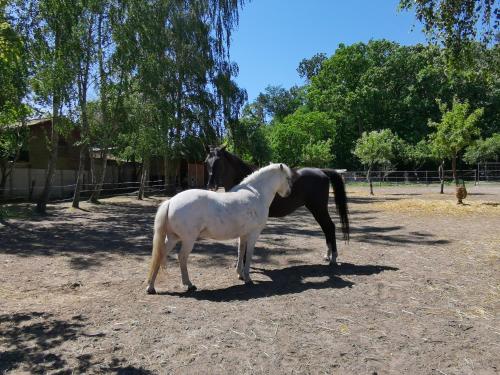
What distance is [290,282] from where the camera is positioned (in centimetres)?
617

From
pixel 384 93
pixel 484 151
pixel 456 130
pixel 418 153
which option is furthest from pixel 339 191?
pixel 384 93

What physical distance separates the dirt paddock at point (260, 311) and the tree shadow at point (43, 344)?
0.01m

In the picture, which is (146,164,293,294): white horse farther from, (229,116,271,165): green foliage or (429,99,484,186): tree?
(229,116,271,165): green foliage

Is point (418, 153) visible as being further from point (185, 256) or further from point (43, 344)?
point (43, 344)

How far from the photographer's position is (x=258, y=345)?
→ 3.85 metres

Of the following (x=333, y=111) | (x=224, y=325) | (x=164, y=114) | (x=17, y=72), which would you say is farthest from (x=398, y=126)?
(x=224, y=325)

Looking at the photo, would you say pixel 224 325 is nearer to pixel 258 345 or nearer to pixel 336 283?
pixel 258 345

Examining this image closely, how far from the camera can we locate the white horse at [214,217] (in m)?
A: 5.49

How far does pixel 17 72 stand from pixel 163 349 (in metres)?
9.44

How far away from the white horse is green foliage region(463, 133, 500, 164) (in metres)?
45.3

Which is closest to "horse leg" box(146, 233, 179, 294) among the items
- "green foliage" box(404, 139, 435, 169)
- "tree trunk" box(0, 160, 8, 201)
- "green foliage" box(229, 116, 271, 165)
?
"tree trunk" box(0, 160, 8, 201)

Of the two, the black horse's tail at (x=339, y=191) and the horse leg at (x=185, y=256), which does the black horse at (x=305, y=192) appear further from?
the horse leg at (x=185, y=256)

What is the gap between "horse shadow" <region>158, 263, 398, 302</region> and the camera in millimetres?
5508

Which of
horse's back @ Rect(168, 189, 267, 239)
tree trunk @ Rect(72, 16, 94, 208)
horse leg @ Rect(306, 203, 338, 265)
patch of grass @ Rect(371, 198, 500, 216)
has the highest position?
tree trunk @ Rect(72, 16, 94, 208)
